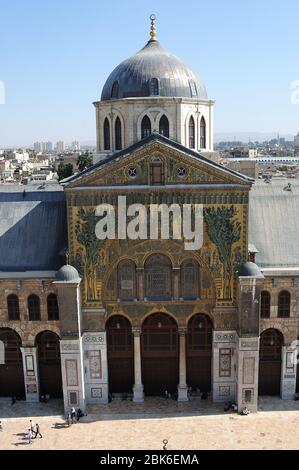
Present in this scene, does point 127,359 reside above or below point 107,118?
below

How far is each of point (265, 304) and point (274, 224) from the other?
15.7ft

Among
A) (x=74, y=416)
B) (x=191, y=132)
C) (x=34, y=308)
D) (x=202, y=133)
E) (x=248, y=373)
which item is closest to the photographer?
(x=74, y=416)

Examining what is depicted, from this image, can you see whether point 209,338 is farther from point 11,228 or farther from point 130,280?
point 11,228

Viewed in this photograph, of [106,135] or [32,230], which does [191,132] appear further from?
[32,230]

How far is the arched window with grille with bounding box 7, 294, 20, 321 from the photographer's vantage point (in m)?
31.0

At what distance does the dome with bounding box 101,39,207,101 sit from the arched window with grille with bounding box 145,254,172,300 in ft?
Result: 38.7

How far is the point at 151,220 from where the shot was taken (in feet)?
97.1

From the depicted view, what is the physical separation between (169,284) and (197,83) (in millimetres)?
14948

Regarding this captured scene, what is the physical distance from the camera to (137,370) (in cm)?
3169

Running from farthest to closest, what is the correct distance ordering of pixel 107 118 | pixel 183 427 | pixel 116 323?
pixel 107 118 → pixel 116 323 → pixel 183 427

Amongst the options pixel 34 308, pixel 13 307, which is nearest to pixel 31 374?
pixel 34 308

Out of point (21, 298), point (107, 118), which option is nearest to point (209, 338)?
point (21, 298)

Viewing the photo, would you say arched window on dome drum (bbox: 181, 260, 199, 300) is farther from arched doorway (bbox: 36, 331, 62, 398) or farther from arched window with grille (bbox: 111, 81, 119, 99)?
arched window with grille (bbox: 111, 81, 119, 99)

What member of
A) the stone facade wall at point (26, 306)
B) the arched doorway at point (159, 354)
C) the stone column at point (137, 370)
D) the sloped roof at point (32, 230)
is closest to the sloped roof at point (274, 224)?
the arched doorway at point (159, 354)
